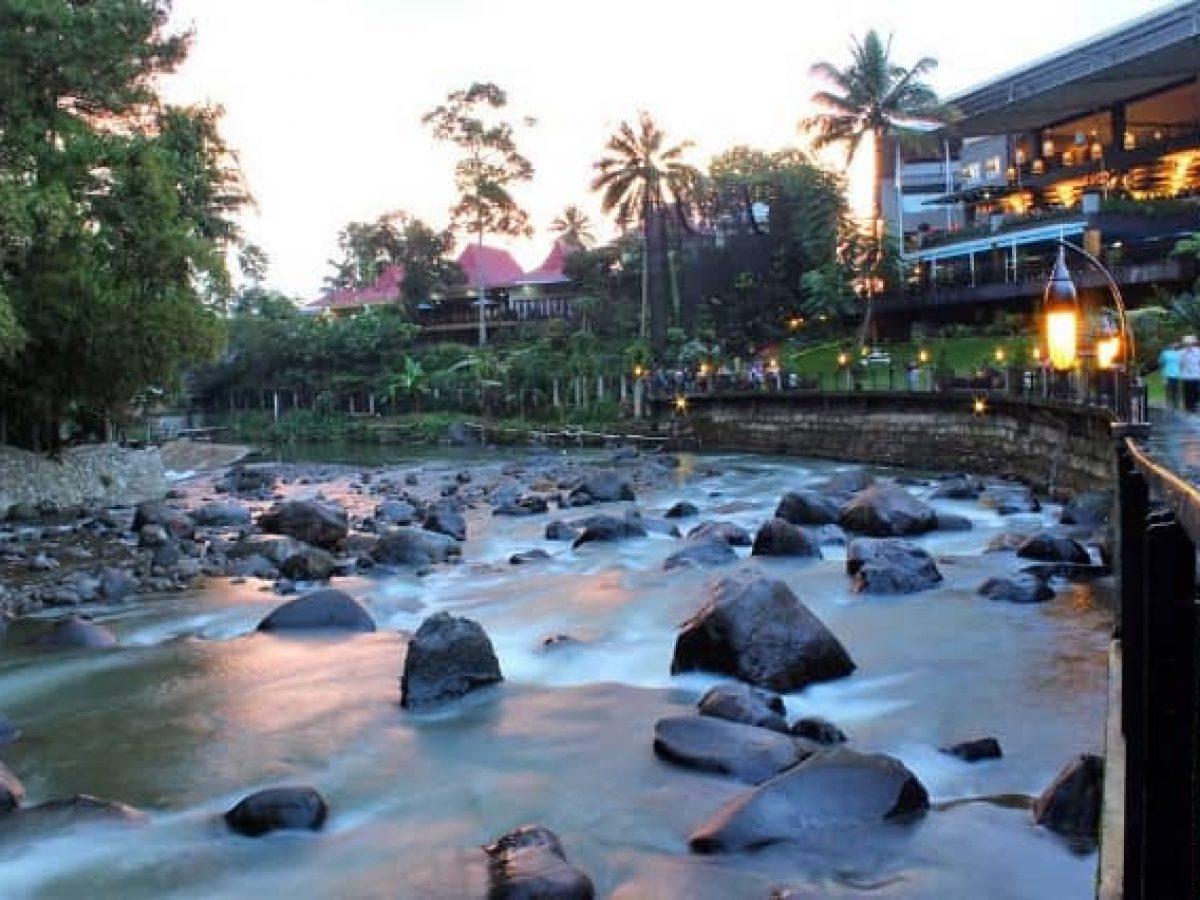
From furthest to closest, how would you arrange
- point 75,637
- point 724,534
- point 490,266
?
point 490,266 → point 724,534 → point 75,637

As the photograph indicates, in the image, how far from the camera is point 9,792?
7.96 meters

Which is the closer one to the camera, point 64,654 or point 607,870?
point 607,870

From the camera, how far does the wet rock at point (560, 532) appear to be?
67.3 ft

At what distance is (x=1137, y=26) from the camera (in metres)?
41.5

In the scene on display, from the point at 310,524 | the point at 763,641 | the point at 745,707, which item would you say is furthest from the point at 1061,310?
the point at 310,524

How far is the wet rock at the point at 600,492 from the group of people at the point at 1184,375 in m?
11.5

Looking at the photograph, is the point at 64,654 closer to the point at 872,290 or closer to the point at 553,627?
the point at 553,627

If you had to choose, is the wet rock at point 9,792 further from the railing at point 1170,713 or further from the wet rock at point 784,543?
the wet rock at point 784,543

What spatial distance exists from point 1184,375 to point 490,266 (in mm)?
55635

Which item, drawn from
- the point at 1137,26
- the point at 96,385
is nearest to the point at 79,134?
the point at 96,385

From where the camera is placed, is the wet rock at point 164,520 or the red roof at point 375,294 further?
the red roof at point 375,294

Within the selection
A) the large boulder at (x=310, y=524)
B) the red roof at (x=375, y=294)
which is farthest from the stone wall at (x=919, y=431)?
the red roof at (x=375, y=294)

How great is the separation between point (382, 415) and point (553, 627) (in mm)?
52887

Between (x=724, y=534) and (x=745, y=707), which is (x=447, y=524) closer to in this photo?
(x=724, y=534)
